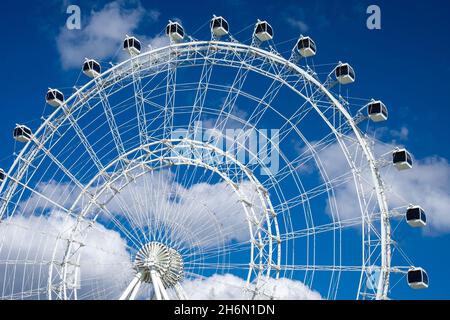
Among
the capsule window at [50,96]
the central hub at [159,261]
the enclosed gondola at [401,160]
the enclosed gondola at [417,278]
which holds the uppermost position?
the capsule window at [50,96]

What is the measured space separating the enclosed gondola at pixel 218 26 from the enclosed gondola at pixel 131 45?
493cm

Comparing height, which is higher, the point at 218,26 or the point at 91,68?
the point at 218,26

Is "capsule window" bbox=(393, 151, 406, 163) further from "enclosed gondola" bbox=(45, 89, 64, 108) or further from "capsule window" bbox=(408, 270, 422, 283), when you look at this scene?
"enclosed gondola" bbox=(45, 89, 64, 108)

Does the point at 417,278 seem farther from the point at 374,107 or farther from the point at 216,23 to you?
the point at 216,23

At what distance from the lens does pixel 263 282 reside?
40531 mm

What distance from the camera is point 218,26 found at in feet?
132

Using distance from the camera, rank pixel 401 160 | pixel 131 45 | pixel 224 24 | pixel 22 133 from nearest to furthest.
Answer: pixel 401 160
pixel 224 24
pixel 131 45
pixel 22 133

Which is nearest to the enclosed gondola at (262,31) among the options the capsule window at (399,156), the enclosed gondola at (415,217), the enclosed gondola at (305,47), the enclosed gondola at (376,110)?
the enclosed gondola at (305,47)

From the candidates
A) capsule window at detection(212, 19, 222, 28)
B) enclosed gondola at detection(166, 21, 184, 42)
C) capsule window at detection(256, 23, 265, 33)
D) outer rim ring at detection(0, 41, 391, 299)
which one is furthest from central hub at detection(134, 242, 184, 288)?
capsule window at detection(256, 23, 265, 33)

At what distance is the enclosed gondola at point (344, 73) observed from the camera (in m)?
37.7

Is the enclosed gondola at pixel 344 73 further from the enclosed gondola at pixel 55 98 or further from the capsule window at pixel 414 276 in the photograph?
the enclosed gondola at pixel 55 98

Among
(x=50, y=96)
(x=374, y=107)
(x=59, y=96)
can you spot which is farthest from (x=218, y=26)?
(x=50, y=96)

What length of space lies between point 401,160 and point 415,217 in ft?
9.94

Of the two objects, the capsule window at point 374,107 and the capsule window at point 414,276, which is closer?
the capsule window at point 414,276
